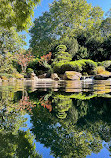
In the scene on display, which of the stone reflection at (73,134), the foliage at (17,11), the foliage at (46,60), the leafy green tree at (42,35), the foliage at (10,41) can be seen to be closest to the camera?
the stone reflection at (73,134)

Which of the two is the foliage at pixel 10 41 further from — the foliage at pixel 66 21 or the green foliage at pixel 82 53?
the green foliage at pixel 82 53

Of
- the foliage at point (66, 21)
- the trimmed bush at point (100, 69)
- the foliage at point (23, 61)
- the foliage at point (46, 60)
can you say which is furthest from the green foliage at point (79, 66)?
the foliage at point (66, 21)

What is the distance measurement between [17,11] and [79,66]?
913cm

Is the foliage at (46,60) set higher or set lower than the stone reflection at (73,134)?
higher

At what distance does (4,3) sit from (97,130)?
4417 millimetres

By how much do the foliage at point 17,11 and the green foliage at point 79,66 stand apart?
8.61m

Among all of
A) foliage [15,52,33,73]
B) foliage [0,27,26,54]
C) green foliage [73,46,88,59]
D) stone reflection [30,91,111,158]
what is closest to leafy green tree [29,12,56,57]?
foliage [15,52,33,73]

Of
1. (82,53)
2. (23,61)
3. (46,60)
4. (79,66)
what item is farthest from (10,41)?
(82,53)

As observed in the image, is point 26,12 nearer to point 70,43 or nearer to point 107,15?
point 70,43

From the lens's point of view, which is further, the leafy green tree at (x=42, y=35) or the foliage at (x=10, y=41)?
the leafy green tree at (x=42, y=35)

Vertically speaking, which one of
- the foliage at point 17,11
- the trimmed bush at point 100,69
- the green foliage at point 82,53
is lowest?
the trimmed bush at point 100,69

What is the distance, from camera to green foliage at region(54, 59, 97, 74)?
1249 centimetres

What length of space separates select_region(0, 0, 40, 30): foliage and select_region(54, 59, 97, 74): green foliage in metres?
A: 8.61

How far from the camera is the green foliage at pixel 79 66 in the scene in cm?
1249
